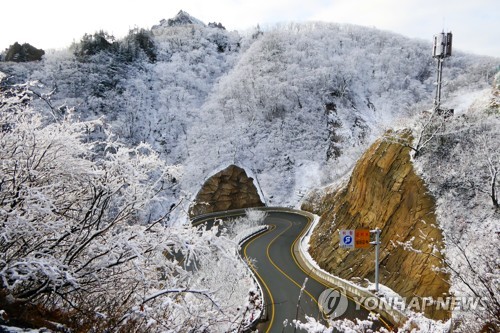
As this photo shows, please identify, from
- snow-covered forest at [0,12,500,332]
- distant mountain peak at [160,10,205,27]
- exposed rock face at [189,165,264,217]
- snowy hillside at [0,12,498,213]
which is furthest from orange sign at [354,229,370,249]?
distant mountain peak at [160,10,205,27]

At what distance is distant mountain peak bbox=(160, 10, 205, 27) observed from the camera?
127 meters

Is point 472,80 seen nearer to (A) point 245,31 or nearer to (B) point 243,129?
(B) point 243,129

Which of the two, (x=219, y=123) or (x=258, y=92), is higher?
(x=258, y=92)

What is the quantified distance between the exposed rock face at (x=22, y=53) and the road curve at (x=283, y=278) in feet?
251

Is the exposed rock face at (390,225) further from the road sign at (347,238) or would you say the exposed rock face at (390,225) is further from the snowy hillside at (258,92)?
the snowy hillside at (258,92)

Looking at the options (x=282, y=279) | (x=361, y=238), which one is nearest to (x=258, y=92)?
(x=282, y=279)

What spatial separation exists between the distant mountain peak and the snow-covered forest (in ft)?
74.4

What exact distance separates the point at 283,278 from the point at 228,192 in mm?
28823

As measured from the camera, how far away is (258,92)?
6988cm

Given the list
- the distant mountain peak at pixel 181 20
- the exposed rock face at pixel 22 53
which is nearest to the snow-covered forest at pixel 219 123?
the exposed rock face at pixel 22 53

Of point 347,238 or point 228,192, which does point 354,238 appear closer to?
point 347,238

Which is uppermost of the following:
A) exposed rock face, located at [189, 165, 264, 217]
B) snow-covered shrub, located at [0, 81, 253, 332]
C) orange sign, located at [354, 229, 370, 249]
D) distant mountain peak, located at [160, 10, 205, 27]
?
distant mountain peak, located at [160, 10, 205, 27]

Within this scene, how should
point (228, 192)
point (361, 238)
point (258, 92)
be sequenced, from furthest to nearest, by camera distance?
point (258, 92) < point (228, 192) < point (361, 238)

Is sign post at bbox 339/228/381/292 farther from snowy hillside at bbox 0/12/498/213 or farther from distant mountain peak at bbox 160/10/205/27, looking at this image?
distant mountain peak at bbox 160/10/205/27
